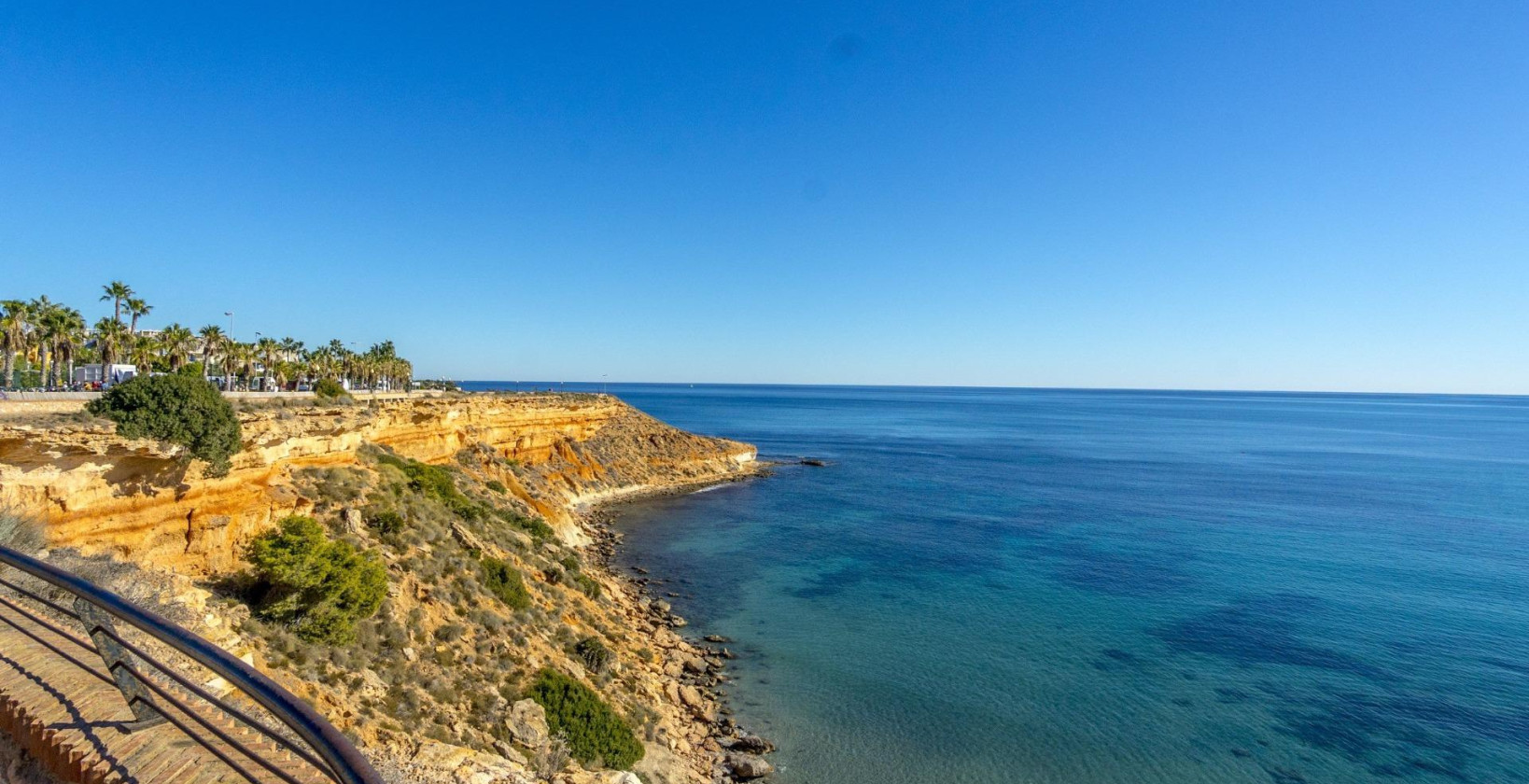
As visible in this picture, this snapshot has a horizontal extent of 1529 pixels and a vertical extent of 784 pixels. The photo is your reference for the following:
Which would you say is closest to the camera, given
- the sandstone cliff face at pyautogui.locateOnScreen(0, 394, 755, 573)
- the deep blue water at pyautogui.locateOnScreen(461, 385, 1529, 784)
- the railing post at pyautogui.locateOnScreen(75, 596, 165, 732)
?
the railing post at pyautogui.locateOnScreen(75, 596, 165, 732)

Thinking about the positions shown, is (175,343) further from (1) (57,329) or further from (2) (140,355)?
(1) (57,329)

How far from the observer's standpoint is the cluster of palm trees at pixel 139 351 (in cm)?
4259

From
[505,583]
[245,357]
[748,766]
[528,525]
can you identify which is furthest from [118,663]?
[245,357]

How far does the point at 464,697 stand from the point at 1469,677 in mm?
37471

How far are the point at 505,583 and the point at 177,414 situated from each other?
11962 mm

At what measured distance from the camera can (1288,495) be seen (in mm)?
65625

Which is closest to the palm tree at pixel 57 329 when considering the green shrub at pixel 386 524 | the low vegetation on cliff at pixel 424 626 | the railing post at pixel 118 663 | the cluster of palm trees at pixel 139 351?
the cluster of palm trees at pixel 139 351

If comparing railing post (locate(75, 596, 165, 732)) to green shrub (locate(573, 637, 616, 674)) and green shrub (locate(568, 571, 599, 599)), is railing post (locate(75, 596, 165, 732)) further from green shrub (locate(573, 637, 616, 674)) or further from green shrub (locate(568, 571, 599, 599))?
green shrub (locate(568, 571, 599, 599))

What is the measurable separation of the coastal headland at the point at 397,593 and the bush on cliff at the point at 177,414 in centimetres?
34

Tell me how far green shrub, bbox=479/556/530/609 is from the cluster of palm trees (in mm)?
34731

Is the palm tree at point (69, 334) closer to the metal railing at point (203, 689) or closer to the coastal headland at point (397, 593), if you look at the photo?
the coastal headland at point (397, 593)

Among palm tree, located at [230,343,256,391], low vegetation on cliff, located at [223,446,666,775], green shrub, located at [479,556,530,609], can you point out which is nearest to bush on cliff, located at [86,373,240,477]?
low vegetation on cliff, located at [223,446,666,775]

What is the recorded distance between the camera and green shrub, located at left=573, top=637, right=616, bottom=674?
24281 millimetres

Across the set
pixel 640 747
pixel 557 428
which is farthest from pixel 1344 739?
pixel 557 428
